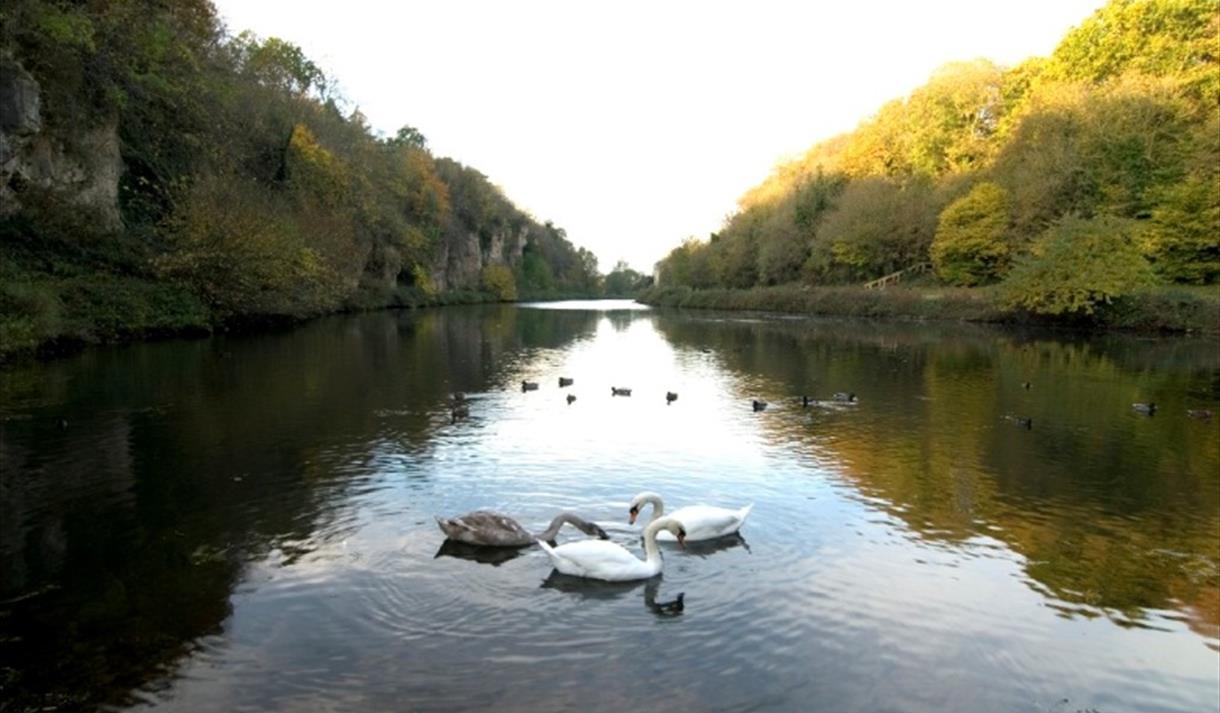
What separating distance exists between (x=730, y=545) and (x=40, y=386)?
19645 mm

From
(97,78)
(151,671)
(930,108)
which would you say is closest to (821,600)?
(151,671)

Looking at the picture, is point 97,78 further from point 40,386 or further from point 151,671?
point 151,671

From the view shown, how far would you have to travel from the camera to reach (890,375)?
28578mm

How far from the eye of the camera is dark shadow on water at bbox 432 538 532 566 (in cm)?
988

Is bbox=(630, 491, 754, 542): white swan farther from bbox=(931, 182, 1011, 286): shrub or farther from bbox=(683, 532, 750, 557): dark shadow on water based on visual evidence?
bbox=(931, 182, 1011, 286): shrub

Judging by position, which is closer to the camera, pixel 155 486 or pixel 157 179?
pixel 155 486

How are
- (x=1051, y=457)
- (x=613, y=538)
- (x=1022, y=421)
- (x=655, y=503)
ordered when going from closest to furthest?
(x=613, y=538)
(x=655, y=503)
(x=1051, y=457)
(x=1022, y=421)

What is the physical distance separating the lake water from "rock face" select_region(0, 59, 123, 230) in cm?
900

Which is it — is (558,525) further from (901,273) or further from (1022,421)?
(901,273)

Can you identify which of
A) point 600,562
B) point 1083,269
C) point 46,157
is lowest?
point 600,562

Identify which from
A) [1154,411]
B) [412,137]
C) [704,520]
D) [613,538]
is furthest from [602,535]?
[412,137]

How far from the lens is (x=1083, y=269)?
4950 centimetres

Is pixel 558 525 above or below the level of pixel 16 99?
below

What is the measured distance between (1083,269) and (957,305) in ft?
41.9
